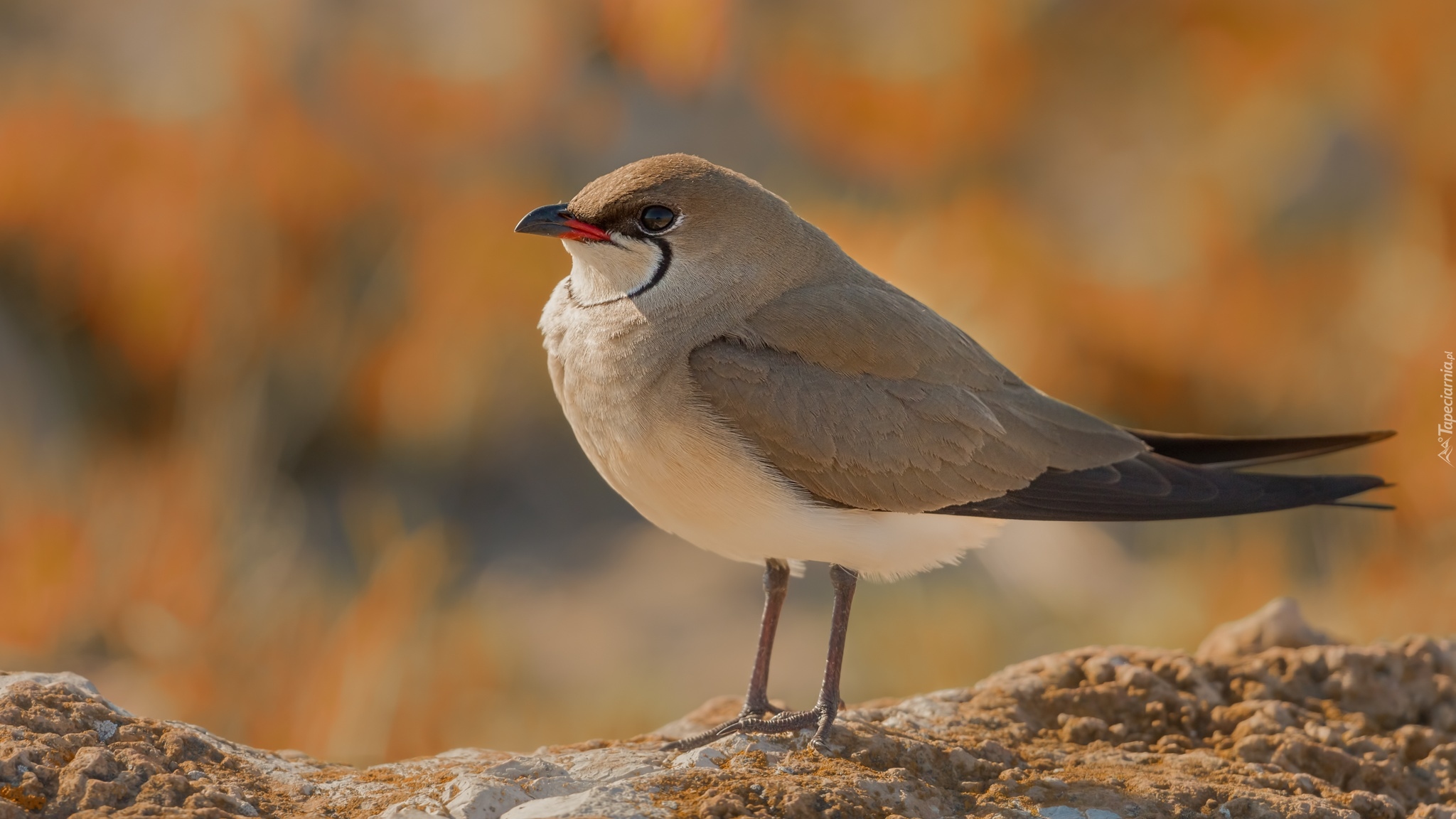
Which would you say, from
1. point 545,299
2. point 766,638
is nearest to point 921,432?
point 766,638

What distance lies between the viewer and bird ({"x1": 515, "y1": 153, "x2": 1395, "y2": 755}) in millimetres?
3867

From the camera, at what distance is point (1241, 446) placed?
4504mm

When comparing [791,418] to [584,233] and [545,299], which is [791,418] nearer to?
[584,233]

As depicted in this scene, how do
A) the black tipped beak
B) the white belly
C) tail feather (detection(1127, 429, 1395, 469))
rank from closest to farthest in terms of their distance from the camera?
the white belly, the black tipped beak, tail feather (detection(1127, 429, 1395, 469))

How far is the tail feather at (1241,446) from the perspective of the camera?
14.4 ft

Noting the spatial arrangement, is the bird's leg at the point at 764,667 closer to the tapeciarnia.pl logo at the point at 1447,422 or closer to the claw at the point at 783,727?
the claw at the point at 783,727

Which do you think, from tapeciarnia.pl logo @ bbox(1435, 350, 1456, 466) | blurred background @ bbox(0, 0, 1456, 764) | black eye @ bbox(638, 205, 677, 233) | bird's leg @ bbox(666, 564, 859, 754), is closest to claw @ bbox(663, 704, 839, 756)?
bird's leg @ bbox(666, 564, 859, 754)

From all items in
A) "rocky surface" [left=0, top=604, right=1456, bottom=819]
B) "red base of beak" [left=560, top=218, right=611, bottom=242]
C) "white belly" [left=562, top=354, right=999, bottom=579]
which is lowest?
"rocky surface" [left=0, top=604, right=1456, bottom=819]

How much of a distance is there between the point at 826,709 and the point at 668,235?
5.00 feet

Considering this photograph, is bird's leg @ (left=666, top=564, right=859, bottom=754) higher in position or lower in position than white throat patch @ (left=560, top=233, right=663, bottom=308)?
lower

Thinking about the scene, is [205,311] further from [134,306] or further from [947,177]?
[947,177]

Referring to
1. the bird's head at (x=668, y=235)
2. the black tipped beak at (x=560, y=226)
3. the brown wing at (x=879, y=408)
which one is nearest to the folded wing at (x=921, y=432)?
the brown wing at (x=879, y=408)

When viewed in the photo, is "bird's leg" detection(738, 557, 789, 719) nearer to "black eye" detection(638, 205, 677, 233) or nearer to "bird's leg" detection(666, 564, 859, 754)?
"bird's leg" detection(666, 564, 859, 754)

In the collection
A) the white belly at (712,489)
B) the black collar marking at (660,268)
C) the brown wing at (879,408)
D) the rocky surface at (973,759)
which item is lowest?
the rocky surface at (973,759)
